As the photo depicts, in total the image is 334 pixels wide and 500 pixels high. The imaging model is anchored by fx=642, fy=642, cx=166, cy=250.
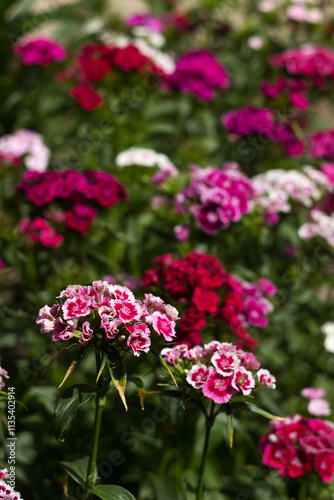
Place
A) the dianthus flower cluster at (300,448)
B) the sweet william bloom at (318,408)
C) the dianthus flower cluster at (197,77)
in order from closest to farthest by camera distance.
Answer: the dianthus flower cluster at (300,448)
the sweet william bloom at (318,408)
the dianthus flower cluster at (197,77)

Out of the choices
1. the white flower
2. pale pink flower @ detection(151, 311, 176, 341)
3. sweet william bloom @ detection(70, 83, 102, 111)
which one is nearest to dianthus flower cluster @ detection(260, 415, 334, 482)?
pale pink flower @ detection(151, 311, 176, 341)

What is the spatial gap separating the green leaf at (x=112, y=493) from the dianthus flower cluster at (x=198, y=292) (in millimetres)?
615

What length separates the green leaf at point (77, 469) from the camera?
2016 mm

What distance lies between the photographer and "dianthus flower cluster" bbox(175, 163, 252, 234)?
3.06m

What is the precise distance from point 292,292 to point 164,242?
79 centimetres

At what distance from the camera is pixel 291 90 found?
4574 millimetres

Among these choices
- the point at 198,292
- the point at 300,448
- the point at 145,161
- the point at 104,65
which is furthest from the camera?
the point at 104,65

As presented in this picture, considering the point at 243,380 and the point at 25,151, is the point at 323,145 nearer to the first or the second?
the point at 25,151

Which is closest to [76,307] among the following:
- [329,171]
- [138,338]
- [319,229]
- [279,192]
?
[138,338]

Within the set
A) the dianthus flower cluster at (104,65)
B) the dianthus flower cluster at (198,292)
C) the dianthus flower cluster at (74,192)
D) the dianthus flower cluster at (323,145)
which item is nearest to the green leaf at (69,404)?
the dianthus flower cluster at (198,292)

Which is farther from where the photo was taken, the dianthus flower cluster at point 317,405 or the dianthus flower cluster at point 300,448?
the dianthus flower cluster at point 317,405

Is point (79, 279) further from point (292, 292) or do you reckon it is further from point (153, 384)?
point (292, 292)

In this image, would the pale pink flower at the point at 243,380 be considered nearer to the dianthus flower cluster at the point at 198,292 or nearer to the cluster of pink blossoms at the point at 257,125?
the dianthus flower cluster at the point at 198,292

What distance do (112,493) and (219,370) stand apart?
1.62ft
